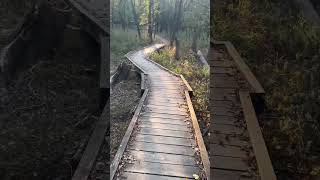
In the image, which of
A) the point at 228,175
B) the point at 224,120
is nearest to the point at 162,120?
the point at 224,120

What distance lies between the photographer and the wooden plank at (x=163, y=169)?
4633mm

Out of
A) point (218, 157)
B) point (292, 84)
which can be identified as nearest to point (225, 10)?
point (292, 84)

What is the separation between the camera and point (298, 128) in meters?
6.08

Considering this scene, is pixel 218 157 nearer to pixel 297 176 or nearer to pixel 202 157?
pixel 202 157

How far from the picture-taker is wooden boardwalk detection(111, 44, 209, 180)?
466 cm

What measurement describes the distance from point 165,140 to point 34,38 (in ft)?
14.6

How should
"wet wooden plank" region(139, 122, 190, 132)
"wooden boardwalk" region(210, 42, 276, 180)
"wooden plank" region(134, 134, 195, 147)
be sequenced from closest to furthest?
"wooden boardwalk" region(210, 42, 276, 180) < "wooden plank" region(134, 134, 195, 147) < "wet wooden plank" region(139, 122, 190, 132)

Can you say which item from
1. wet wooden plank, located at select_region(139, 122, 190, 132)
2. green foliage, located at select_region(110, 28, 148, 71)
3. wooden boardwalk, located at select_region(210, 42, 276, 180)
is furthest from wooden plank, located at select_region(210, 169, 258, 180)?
green foliage, located at select_region(110, 28, 148, 71)

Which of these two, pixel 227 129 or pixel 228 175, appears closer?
pixel 228 175

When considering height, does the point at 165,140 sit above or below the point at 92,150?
below

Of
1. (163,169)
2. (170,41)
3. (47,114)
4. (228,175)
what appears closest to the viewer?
(228,175)

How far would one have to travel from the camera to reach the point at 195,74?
58.2 ft

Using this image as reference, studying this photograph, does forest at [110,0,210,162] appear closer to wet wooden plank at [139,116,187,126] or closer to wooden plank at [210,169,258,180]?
wet wooden plank at [139,116,187,126]

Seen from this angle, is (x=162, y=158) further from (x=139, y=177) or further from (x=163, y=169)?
(x=139, y=177)
